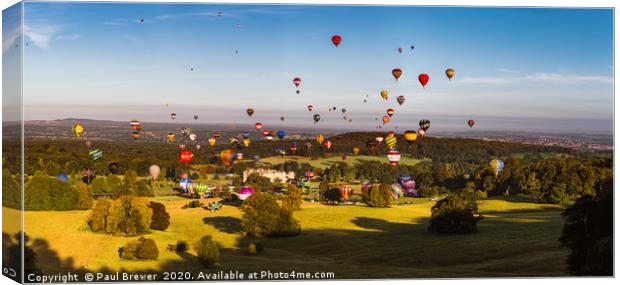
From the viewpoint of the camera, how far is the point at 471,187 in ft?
174

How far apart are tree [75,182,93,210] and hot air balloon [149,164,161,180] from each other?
8017 mm

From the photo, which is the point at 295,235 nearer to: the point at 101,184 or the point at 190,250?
the point at 190,250

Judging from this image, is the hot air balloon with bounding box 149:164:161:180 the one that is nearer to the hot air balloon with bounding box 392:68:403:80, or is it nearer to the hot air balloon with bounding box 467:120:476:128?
the hot air balloon with bounding box 392:68:403:80

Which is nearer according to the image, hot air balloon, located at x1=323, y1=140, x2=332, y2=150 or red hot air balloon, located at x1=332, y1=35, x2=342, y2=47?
red hot air balloon, located at x1=332, y1=35, x2=342, y2=47

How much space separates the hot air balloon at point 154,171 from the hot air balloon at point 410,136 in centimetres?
1484

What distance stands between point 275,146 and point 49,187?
23513mm

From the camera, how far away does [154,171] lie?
150 feet

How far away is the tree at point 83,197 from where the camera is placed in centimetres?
3327

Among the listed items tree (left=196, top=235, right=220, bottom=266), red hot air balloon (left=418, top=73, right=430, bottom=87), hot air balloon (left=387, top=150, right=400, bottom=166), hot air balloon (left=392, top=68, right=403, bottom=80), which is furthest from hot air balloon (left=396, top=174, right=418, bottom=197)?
tree (left=196, top=235, right=220, bottom=266)

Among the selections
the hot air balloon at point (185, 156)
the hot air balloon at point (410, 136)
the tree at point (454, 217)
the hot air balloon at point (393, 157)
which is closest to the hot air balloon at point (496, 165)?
the hot air balloon at point (393, 157)

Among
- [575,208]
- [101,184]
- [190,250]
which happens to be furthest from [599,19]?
[101,184]

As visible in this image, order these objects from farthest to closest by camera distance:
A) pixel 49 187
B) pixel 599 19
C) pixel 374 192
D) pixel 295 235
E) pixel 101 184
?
pixel 374 192 < pixel 101 184 < pixel 295 235 < pixel 49 187 < pixel 599 19

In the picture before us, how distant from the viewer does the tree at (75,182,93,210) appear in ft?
109

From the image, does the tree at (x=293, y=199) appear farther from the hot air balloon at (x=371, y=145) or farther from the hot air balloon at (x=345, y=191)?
the hot air balloon at (x=371, y=145)
